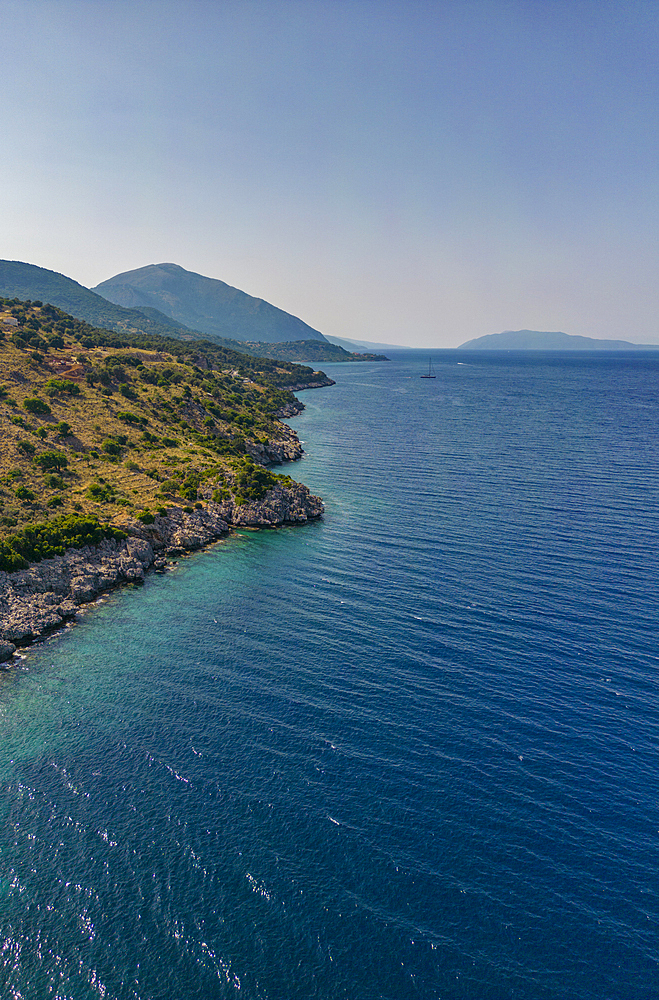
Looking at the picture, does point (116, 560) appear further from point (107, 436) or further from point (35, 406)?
point (35, 406)

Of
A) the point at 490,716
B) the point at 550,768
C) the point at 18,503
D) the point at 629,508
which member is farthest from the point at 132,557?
the point at 629,508

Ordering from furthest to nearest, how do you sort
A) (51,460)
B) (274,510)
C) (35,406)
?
(35,406), (274,510), (51,460)

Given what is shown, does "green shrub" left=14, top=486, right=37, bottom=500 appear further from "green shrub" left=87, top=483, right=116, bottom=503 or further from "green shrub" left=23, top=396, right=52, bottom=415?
"green shrub" left=23, top=396, right=52, bottom=415

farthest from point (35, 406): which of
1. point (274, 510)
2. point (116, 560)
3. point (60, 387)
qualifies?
point (274, 510)

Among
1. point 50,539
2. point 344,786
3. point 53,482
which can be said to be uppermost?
point 53,482

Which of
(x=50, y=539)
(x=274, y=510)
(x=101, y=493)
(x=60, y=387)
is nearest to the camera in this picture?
(x=50, y=539)

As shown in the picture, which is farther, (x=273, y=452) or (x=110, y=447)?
(x=273, y=452)

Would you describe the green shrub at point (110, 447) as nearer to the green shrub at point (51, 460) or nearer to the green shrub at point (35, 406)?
the green shrub at point (51, 460)

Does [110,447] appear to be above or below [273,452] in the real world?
above
